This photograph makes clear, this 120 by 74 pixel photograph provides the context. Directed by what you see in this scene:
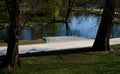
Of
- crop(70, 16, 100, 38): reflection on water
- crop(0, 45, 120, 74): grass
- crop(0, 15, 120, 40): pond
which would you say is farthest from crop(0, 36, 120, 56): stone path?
crop(70, 16, 100, 38): reflection on water

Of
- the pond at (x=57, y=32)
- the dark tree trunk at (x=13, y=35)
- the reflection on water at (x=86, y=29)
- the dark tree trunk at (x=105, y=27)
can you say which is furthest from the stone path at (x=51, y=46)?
the reflection on water at (x=86, y=29)

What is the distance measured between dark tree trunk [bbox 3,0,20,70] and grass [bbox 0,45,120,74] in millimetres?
387

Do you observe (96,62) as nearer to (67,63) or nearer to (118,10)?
(67,63)

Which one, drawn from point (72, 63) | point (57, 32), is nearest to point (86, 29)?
point (57, 32)

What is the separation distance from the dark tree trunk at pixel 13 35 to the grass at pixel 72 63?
387mm

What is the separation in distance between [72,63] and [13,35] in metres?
2.82

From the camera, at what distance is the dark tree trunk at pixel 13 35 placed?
37.5ft

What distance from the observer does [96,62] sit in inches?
526

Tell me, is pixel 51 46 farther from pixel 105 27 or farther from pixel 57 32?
pixel 57 32

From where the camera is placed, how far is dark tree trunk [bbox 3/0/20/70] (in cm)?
1142

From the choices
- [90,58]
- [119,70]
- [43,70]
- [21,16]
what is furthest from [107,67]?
[21,16]

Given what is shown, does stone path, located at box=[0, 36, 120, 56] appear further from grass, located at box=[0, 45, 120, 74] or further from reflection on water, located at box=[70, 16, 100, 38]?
reflection on water, located at box=[70, 16, 100, 38]

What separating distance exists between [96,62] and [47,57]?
222 centimetres

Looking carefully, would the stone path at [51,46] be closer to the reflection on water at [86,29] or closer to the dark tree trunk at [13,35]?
the dark tree trunk at [13,35]
